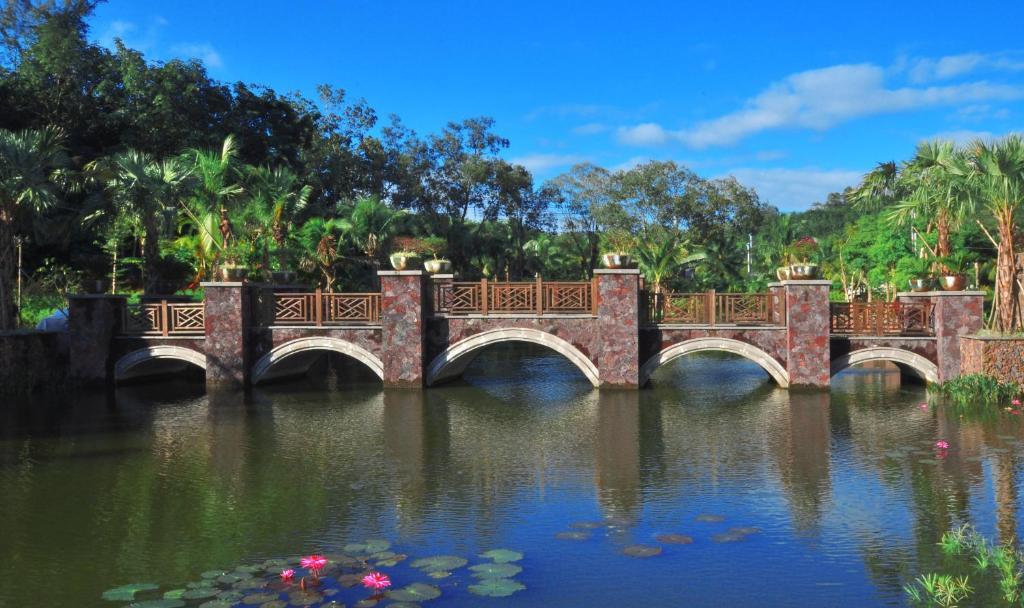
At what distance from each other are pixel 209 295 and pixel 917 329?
58.2ft

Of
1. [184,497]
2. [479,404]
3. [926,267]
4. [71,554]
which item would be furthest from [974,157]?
[71,554]

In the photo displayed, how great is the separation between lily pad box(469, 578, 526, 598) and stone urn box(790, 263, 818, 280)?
14.1 m

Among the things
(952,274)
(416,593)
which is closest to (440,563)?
(416,593)

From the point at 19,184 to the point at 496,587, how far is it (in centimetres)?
1776

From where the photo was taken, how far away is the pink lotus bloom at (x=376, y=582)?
7387 millimetres

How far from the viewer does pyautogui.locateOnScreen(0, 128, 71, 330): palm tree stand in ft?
64.3

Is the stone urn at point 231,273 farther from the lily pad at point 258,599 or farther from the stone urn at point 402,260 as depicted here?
the lily pad at point 258,599

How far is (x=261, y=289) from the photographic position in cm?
2186

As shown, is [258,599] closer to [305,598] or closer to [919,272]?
[305,598]

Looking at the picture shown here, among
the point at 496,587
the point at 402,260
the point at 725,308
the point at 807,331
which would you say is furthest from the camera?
the point at 402,260

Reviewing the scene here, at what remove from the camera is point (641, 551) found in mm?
8508

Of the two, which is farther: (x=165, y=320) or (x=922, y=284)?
(x=165, y=320)

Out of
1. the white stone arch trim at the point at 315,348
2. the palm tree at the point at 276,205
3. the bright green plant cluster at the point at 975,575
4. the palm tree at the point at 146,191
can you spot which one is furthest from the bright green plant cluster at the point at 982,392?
the palm tree at the point at 146,191

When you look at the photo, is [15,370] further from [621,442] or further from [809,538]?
[809,538]
